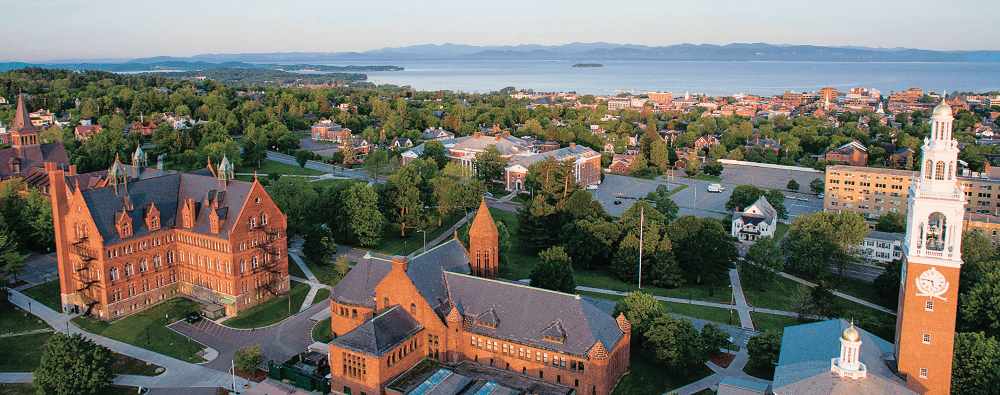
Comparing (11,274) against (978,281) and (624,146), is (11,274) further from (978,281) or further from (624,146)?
(624,146)

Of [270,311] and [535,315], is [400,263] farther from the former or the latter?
[270,311]

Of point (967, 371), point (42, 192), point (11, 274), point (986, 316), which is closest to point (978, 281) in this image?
point (986, 316)

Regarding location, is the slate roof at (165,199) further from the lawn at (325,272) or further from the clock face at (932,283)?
the clock face at (932,283)

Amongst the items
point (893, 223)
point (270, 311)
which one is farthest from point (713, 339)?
point (893, 223)

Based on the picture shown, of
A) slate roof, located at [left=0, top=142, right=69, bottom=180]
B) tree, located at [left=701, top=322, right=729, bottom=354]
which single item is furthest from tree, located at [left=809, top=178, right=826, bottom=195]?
slate roof, located at [left=0, top=142, right=69, bottom=180]

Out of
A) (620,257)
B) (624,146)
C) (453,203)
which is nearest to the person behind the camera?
(620,257)
